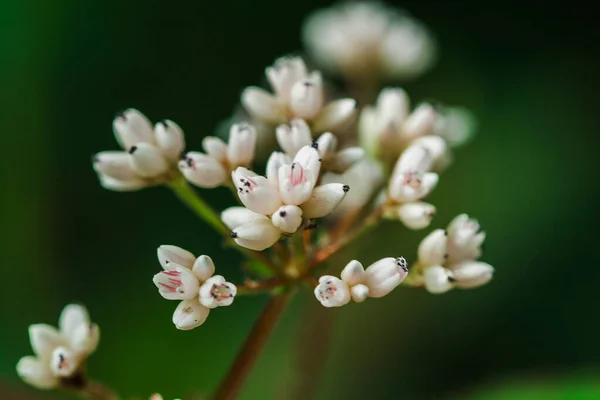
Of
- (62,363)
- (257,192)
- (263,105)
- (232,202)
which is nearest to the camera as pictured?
(257,192)

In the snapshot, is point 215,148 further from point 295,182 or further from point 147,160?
point 295,182

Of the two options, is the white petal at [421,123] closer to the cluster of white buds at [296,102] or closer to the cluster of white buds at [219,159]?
the cluster of white buds at [296,102]

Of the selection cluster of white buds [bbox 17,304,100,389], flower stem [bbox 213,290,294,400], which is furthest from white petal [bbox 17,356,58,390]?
flower stem [bbox 213,290,294,400]

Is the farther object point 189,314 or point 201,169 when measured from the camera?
point 201,169

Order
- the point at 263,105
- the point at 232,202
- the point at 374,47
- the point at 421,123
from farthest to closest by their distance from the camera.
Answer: the point at 232,202 → the point at 374,47 → the point at 421,123 → the point at 263,105

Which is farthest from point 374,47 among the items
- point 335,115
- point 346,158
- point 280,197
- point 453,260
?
point 280,197

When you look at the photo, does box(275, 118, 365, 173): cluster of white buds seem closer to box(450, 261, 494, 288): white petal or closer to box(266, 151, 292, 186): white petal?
box(266, 151, 292, 186): white petal

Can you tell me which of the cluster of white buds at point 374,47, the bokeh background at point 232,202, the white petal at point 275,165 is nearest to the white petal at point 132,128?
the white petal at point 275,165

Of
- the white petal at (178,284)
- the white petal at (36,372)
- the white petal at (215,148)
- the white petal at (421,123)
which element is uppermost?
the white petal at (421,123)
